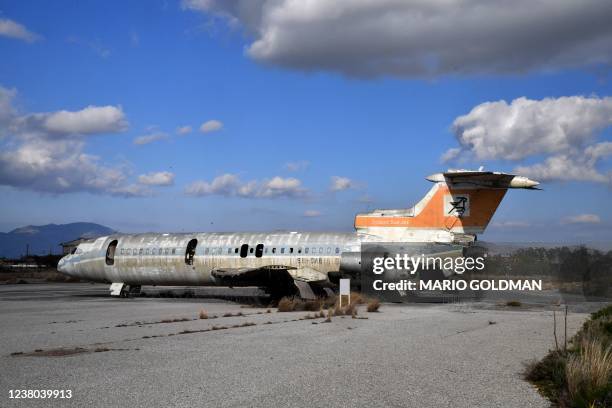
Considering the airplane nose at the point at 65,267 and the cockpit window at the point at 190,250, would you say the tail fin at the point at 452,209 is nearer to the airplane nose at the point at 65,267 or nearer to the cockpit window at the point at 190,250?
the cockpit window at the point at 190,250

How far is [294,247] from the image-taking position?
27.8 m

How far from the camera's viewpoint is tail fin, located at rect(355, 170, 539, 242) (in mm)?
24094

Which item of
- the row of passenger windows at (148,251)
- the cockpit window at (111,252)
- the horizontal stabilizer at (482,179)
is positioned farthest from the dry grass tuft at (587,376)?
the cockpit window at (111,252)

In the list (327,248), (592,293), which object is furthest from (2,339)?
(592,293)

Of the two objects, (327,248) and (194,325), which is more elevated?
(327,248)

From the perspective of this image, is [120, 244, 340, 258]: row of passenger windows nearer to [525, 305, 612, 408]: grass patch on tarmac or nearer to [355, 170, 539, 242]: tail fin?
[355, 170, 539, 242]: tail fin

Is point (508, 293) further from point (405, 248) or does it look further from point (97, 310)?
point (97, 310)

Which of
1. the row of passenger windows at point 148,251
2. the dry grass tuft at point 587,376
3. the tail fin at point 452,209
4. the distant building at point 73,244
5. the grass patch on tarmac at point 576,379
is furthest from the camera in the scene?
the distant building at point 73,244

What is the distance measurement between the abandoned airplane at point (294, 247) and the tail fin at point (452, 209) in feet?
0.13

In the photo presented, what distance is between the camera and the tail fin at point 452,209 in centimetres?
2409

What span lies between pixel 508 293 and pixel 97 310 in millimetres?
23222

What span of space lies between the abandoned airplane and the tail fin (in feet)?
0.13

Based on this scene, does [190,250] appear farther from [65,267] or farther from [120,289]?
[65,267]

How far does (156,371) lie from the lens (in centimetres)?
986
